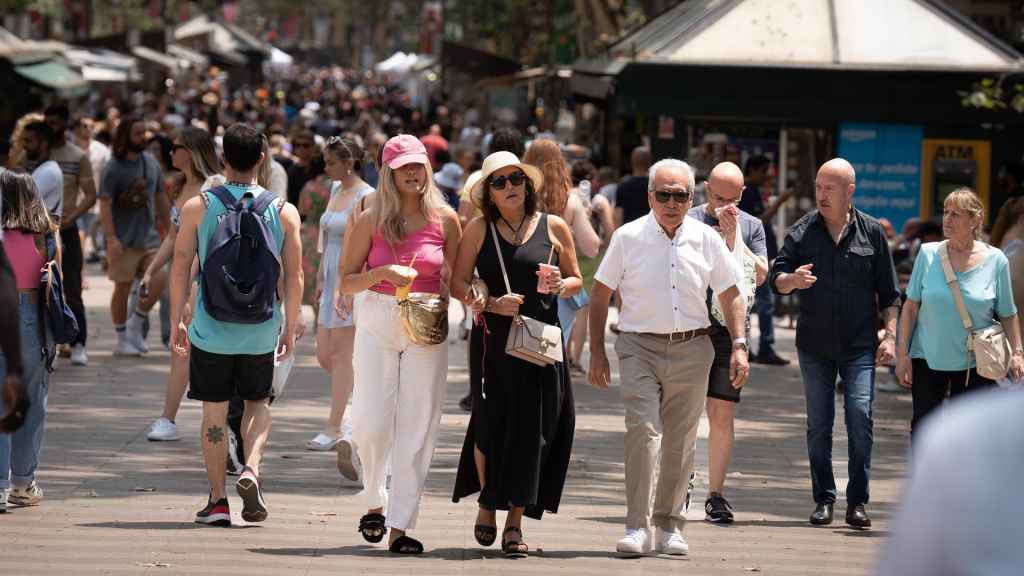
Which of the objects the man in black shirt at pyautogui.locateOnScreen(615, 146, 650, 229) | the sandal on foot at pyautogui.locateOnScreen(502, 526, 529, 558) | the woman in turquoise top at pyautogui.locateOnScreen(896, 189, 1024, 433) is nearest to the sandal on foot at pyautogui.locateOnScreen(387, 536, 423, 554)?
the sandal on foot at pyautogui.locateOnScreen(502, 526, 529, 558)

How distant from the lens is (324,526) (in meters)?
7.55

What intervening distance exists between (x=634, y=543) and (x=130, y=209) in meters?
7.44

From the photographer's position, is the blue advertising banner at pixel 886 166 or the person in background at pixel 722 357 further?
the blue advertising banner at pixel 886 166

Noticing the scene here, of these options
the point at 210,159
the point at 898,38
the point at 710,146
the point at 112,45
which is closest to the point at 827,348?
the point at 210,159

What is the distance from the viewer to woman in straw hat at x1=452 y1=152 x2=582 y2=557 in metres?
6.88

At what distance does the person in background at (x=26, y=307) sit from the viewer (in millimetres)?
7621

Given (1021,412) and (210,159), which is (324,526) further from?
(1021,412)

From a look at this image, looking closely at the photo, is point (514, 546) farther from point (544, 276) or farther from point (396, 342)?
point (544, 276)

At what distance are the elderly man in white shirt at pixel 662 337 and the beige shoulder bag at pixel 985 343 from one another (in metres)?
1.31

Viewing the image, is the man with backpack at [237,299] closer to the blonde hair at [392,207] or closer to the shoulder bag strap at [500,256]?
the blonde hair at [392,207]

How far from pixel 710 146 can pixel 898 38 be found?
264 centimetres

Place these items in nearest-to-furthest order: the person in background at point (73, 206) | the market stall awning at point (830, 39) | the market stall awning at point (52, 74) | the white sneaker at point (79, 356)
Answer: the person in background at point (73, 206) → the white sneaker at point (79, 356) → the market stall awning at point (830, 39) → the market stall awning at point (52, 74)

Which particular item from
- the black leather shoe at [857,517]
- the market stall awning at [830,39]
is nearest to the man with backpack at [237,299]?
the black leather shoe at [857,517]

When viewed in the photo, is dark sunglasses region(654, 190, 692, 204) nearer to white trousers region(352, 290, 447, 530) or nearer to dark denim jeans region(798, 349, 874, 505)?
white trousers region(352, 290, 447, 530)
